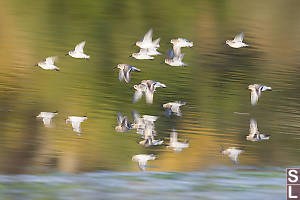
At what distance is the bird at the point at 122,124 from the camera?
10.0 m

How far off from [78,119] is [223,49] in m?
5.37

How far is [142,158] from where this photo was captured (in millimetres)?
9102

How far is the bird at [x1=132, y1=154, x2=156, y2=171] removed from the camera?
8.90m

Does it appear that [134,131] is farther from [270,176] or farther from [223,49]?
[223,49]

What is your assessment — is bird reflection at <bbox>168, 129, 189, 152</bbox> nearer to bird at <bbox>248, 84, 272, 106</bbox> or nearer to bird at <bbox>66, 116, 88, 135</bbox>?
bird at <bbox>66, 116, 88, 135</bbox>

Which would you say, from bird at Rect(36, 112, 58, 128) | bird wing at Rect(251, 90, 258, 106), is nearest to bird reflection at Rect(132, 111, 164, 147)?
bird at Rect(36, 112, 58, 128)

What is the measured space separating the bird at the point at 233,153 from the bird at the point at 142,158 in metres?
0.90

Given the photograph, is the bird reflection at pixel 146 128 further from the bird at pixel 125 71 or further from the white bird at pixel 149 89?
the bird at pixel 125 71

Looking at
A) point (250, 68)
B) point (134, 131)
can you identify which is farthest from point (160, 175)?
point (250, 68)

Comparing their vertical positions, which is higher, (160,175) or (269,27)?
(269,27)

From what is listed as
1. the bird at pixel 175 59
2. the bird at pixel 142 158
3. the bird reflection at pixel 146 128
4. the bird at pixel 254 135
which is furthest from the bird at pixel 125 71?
the bird at pixel 142 158

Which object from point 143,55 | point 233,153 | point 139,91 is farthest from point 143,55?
point 233,153

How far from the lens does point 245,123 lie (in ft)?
35.9

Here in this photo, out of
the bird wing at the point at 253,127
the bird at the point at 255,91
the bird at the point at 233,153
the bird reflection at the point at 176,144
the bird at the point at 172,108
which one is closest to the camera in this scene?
the bird at the point at 233,153
